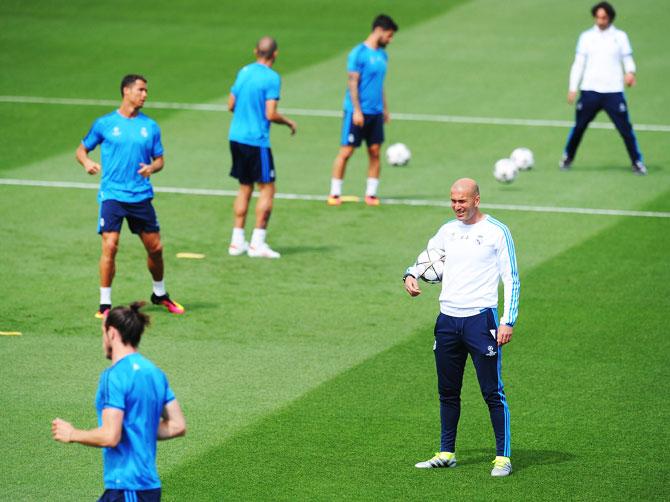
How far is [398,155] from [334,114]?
16.4 feet

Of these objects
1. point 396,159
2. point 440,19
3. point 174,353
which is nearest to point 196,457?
point 174,353

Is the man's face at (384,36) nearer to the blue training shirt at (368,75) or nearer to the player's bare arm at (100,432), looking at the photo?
the blue training shirt at (368,75)

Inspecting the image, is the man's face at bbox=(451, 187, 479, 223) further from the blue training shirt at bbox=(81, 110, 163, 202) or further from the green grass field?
the blue training shirt at bbox=(81, 110, 163, 202)

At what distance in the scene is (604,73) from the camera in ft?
76.4

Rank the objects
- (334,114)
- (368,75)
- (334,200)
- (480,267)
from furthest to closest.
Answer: (334,114) < (334,200) < (368,75) < (480,267)

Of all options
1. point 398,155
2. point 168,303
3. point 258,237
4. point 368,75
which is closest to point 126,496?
point 168,303

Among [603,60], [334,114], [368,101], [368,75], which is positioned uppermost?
[603,60]

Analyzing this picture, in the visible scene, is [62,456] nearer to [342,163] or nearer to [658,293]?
[658,293]

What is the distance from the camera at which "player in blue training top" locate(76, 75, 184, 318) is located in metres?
15.1

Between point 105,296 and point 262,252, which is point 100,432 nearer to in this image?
point 105,296

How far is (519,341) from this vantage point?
48.8 ft

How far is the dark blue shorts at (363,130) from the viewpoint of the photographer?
69.9ft

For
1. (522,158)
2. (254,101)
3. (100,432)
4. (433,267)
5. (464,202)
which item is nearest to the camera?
(100,432)

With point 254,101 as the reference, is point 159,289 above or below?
below
